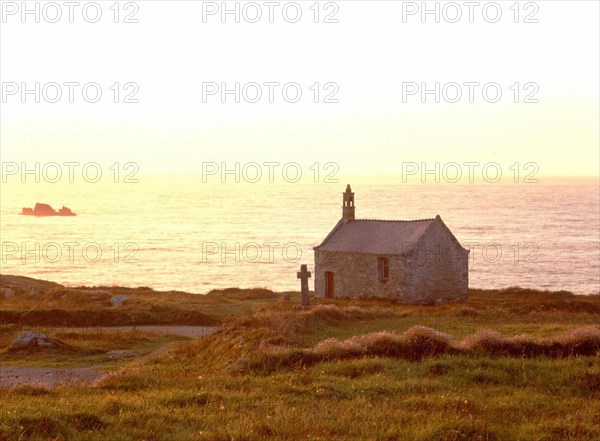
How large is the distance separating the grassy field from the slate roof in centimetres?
2821

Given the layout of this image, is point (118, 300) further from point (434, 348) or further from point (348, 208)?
point (434, 348)

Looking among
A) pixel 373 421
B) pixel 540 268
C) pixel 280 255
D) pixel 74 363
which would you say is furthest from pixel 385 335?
pixel 280 255

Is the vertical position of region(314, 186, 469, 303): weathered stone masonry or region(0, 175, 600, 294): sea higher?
region(314, 186, 469, 303): weathered stone masonry

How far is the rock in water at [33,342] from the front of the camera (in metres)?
32.0

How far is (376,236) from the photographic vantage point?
57.3 meters

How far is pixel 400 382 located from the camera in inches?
669

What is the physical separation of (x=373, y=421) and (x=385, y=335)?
775cm

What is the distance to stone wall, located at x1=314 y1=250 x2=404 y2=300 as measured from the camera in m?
53.7

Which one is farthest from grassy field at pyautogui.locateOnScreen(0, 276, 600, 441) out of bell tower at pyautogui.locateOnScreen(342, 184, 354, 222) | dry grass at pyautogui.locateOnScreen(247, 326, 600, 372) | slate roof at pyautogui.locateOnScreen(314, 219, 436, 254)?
bell tower at pyautogui.locateOnScreen(342, 184, 354, 222)

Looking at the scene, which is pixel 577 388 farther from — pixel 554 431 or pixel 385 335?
pixel 385 335

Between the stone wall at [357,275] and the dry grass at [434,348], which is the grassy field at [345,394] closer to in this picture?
the dry grass at [434,348]

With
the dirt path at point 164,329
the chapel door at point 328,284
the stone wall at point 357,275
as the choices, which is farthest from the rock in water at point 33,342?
the chapel door at point 328,284

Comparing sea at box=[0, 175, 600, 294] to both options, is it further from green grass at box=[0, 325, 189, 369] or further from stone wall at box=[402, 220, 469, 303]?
green grass at box=[0, 325, 189, 369]

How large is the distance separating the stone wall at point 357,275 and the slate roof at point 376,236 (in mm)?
529
